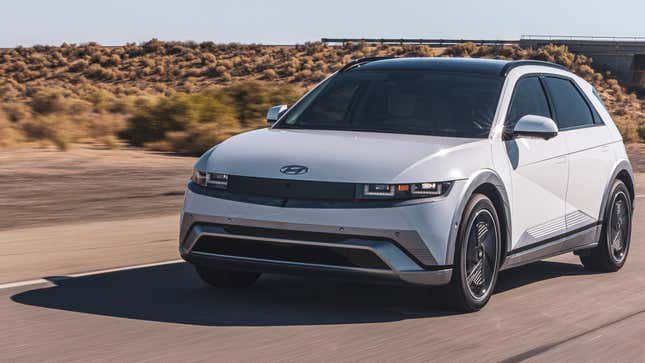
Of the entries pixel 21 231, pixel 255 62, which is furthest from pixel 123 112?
pixel 255 62

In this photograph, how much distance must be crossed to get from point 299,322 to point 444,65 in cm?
259

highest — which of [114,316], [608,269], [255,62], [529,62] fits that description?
[529,62]

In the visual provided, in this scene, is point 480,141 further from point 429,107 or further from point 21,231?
point 21,231

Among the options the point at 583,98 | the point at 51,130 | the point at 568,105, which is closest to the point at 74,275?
the point at 568,105

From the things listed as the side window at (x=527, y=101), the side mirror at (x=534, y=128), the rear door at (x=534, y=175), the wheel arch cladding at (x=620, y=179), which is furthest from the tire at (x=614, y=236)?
the side mirror at (x=534, y=128)

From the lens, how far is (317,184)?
709 cm

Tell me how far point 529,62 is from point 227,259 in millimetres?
3156

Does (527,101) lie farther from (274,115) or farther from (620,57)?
(620,57)

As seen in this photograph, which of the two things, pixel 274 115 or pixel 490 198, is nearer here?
pixel 490 198

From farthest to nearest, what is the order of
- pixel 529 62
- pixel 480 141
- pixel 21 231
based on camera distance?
1. pixel 21 231
2. pixel 529 62
3. pixel 480 141

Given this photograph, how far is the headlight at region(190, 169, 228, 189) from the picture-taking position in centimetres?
739

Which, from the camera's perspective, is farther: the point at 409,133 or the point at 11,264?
the point at 11,264

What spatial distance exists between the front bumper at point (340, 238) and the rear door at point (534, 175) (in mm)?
1016

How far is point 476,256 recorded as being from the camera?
7.61 metres
